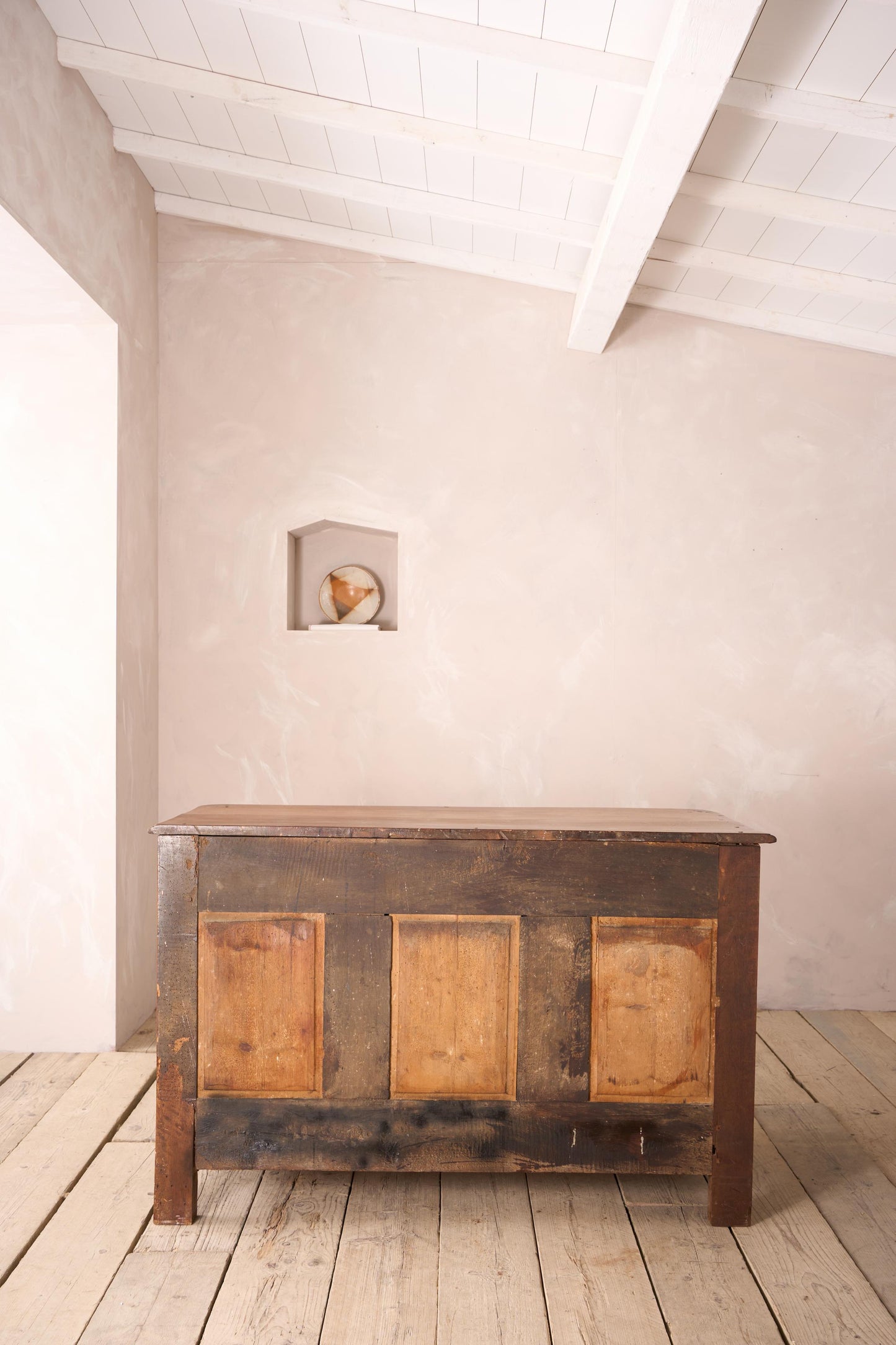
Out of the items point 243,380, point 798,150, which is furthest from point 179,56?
point 798,150

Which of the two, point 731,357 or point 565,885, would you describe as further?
point 731,357

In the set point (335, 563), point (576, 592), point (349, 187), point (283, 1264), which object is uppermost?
point (349, 187)

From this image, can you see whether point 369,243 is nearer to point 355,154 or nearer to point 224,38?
point 355,154

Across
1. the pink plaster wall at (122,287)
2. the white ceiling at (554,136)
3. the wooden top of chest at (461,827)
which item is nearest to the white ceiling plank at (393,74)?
the white ceiling at (554,136)

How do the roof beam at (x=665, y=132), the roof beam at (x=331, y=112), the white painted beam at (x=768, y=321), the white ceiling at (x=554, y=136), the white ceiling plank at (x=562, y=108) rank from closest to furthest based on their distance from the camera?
the roof beam at (x=665, y=132) → the white ceiling at (x=554, y=136) → the white ceiling plank at (x=562, y=108) → the roof beam at (x=331, y=112) → the white painted beam at (x=768, y=321)

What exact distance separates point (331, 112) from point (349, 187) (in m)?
0.43

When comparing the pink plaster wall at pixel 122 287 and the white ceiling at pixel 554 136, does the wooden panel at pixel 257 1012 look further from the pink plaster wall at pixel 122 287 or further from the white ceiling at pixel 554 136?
the white ceiling at pixel 554 136

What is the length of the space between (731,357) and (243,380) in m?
2.01

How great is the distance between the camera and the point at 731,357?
3.64 metres

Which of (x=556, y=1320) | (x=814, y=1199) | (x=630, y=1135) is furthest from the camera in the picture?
(x=814, y=1199)

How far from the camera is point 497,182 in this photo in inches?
117

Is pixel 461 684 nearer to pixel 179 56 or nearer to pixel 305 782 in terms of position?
pixel 305 782

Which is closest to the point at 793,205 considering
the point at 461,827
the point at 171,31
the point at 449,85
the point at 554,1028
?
the point at 449,85

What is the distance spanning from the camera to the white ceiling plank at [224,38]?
2.48m
